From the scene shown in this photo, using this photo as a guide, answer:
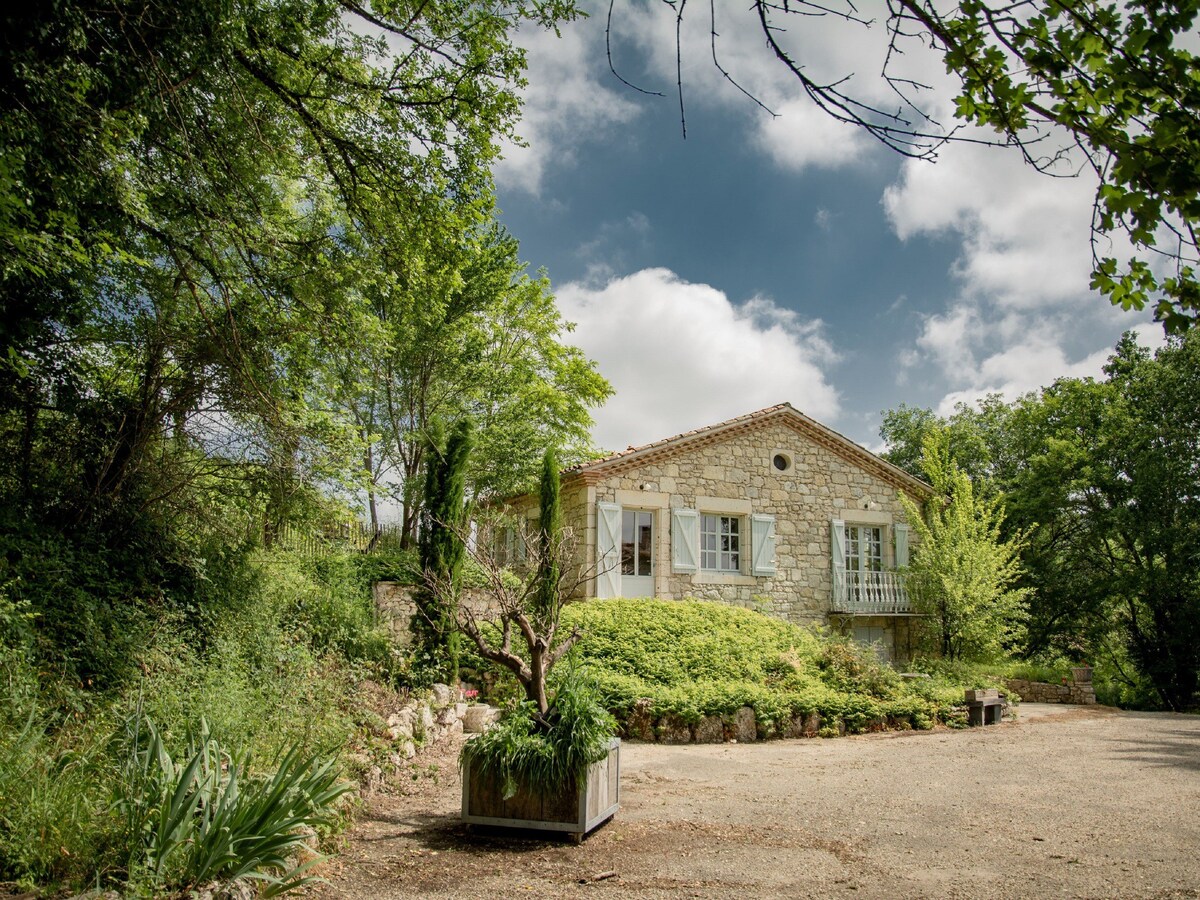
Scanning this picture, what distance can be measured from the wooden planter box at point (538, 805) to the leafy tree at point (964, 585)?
1215 centimetres

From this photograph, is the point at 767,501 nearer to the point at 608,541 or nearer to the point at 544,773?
the point at 608,541

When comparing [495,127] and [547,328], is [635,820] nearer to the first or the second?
[495,127]

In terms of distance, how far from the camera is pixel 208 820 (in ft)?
12.4

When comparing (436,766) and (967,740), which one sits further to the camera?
(967,740)

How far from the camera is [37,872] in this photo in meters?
3.34

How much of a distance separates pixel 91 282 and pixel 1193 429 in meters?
19.7

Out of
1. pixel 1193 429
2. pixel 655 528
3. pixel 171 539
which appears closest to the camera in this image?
pixel 171 539

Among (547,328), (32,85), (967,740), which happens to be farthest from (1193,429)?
(32,85)

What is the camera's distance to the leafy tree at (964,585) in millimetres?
15438

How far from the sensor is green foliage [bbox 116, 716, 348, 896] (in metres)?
3.50

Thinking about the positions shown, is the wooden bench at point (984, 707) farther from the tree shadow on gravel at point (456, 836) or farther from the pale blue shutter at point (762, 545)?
the tree shadow on gravel at point (456, 836)

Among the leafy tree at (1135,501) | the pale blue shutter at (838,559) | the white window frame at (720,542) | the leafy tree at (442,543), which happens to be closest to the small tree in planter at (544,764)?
the leafy tree at (442,543)

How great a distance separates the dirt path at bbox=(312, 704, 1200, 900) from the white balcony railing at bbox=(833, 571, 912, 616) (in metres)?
7.83

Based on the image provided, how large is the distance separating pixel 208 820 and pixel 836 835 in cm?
399
